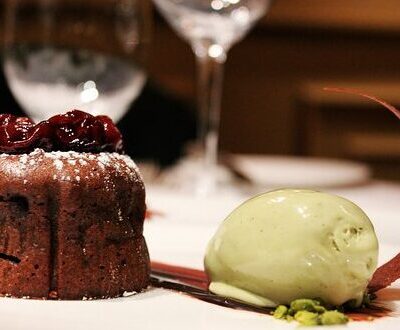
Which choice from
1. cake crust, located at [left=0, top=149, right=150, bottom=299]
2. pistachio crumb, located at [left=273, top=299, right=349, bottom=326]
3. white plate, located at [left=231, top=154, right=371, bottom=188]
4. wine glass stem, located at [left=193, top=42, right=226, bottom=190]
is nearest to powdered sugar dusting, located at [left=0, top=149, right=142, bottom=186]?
cake crust, located at [left=0, top=149, right=150, bottom=299]

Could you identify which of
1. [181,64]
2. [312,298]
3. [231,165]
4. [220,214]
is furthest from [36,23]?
[181,64]

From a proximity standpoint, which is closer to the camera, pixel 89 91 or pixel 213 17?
pixel 89 91

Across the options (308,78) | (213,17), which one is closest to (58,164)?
(213,17)

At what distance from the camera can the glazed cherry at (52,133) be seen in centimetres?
115

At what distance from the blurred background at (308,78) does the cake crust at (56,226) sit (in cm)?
367

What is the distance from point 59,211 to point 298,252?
308mm

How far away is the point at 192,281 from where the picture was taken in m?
1.27

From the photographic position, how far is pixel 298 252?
1138 millimetres

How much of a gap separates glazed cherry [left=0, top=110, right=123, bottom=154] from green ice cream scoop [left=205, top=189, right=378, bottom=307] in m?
0.23

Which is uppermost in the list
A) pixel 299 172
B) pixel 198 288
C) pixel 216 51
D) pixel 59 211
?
pixel 216 51

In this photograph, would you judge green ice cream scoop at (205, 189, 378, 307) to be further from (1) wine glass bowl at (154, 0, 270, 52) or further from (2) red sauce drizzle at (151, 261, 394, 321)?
(1) wine glass bowl at (154, 0, 270, 52)

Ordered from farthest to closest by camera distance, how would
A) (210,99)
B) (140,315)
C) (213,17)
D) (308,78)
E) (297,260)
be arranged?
(308,78), (210,99), (213,17), (297,260), (140,315)

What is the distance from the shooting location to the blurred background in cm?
491

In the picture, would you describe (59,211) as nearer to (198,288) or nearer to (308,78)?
(198,288)
